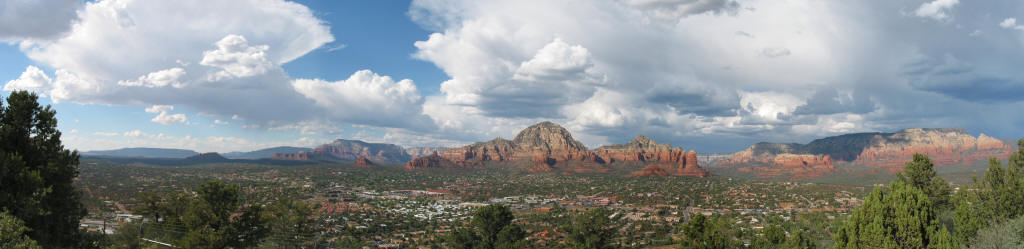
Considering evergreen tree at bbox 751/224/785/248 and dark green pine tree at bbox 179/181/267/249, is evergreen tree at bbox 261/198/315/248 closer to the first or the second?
dark green pine tree at bbox 179/181/267/249

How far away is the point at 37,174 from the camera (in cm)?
1939

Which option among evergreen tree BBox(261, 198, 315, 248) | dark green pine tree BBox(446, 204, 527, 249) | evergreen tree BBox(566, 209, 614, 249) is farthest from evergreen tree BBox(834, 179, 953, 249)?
evergreen tree BBox(261, 198, 315, 248)

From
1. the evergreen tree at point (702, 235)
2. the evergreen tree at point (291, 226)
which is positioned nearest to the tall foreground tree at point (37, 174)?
the evergreen tree at point (291, 226)

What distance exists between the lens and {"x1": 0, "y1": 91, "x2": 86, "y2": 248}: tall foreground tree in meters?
19.0

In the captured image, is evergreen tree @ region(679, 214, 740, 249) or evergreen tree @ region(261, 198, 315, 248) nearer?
evergreen tree @ region(679, 214, 740, 249)

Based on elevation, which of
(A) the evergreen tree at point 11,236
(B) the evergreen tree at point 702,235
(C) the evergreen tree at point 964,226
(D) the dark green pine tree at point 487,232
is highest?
(A) the evergreen tree at point 11,236

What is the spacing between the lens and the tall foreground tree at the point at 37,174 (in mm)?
18984

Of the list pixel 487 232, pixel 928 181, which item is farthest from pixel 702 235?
pixel 928 181

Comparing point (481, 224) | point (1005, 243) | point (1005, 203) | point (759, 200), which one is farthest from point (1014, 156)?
point (759, 200)

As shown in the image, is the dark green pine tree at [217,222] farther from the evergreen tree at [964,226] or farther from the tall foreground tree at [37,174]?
the evergreen tree at [964,226]

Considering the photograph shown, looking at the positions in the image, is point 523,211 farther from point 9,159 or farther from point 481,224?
point 9,159

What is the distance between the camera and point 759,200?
109m

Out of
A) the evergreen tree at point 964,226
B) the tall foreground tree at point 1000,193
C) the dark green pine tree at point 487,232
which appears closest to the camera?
the evergreen tree at point 964,226

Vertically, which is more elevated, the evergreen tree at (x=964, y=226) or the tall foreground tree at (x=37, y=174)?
the tall foreground tree at (x=37, y=174)
